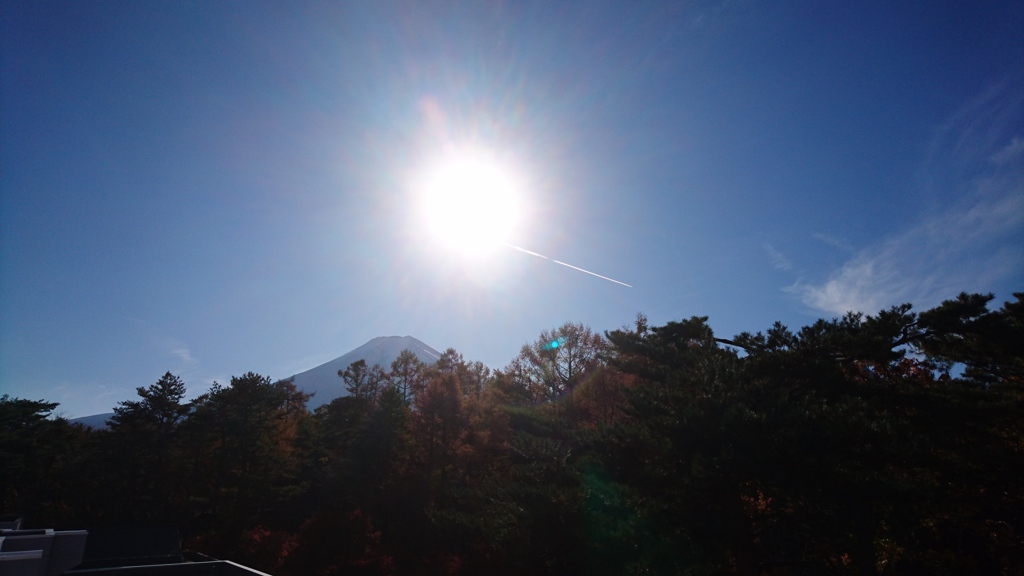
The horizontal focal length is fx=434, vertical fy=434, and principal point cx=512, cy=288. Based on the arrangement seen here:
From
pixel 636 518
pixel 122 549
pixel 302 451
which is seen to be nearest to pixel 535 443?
pixel 636 518

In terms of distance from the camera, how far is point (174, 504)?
26547mm

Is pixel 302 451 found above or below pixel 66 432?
below

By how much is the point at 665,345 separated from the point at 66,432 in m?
47.3

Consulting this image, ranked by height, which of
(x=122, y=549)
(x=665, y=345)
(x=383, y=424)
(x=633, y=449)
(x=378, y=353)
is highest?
(x=378, y=353)

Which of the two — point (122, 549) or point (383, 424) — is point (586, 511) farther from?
point (122, 549)

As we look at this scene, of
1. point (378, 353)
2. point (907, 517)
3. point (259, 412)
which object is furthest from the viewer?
point (378, 353)

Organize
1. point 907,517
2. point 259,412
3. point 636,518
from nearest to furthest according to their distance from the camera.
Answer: point 907,517 < point 636,518 < point 259,412

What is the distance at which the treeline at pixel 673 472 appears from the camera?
10.4m

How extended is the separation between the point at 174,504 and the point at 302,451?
7.39 m

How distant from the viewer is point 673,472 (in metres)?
11.8

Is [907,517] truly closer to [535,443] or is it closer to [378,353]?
[535,443]

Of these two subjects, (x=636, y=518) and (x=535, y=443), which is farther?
(x=535, y=443)

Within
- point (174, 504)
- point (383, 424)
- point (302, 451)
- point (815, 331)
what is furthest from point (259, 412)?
point (815, 331)

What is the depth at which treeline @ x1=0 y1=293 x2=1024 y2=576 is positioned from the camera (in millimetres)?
10367
